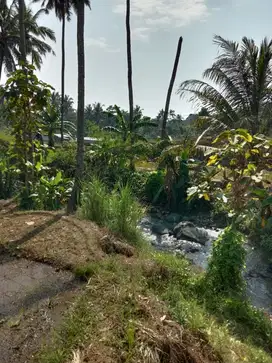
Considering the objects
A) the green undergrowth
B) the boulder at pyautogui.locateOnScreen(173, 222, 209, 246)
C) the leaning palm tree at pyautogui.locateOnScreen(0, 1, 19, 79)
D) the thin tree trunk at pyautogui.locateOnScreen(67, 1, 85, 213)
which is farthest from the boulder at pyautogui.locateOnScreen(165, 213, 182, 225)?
the leaning palm tree at pyautogui.locateOnScreen(0, 1, 19, 79)

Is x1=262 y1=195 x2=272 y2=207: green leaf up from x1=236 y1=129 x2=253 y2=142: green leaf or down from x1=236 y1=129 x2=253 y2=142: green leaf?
down

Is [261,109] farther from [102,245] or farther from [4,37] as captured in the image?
[4,37]

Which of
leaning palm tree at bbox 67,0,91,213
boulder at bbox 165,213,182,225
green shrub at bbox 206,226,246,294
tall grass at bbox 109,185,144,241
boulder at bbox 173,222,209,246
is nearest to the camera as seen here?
green shrub at bbox 206,226,246,294

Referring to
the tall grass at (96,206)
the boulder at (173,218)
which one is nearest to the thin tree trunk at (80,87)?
the tall grass at (96,206)

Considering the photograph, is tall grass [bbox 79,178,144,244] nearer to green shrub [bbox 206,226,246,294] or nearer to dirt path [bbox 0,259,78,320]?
green shrub [bbox 206,226,246,294]

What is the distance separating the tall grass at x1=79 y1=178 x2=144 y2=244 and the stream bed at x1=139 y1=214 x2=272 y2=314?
0.67 metres

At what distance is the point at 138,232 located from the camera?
4.37 metres

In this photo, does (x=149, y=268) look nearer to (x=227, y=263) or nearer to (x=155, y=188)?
(x=227, y=263)

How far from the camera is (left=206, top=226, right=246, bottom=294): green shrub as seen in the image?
3.73 meters

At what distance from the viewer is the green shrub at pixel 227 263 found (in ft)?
12.3

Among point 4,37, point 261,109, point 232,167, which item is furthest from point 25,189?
point 4,37

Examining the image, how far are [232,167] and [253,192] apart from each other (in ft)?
1.20

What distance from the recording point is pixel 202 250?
8.55 meters

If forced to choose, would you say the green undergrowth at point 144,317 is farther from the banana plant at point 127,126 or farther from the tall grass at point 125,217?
the banana plant at point 127,126
